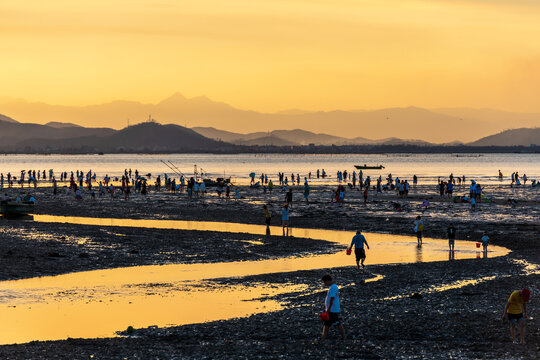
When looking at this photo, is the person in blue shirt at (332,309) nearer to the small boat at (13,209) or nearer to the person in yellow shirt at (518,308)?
the person in yellow shirt at (518,308)

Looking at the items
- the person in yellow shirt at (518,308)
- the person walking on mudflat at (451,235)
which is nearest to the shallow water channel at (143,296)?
the person walking on mudflat at (451,235)

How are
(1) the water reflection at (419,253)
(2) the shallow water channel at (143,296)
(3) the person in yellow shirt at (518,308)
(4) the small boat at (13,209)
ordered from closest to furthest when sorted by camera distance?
(3) the person in yellow shirt at (518,308) → (2) the shallow water channel at (143,296) → (1) the water reflection at (419,253) → (4) the small boat at (13,209)

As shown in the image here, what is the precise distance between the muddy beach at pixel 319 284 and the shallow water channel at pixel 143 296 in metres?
0.99

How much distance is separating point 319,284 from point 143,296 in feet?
17.7

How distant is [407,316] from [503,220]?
93.0ft

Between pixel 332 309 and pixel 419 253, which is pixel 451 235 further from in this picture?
pixel 332 309

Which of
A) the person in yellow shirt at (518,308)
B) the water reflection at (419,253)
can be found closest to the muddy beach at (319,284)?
the person in yellow shirt at (518,308)

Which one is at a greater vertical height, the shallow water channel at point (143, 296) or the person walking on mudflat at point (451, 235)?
the person walking on mudflat at point (451, 235)

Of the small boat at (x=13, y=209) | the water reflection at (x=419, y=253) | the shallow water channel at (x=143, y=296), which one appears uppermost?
the small boat at (x=13, y=209)

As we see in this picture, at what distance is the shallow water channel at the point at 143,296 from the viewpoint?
17719 mm

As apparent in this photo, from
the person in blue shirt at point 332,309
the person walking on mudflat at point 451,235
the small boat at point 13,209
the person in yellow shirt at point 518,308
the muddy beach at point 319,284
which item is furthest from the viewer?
the small boat at point 13,209

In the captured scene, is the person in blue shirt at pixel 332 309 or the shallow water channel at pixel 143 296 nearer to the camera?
the person in blue shirt at pixel 332 309

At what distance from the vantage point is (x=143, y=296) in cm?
2127

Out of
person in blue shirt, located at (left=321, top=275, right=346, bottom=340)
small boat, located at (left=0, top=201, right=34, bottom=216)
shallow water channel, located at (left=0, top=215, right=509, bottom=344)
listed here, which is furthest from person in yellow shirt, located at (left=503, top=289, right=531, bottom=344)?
small boat, located at (left=0, top=201, right=34, bottom=216)
